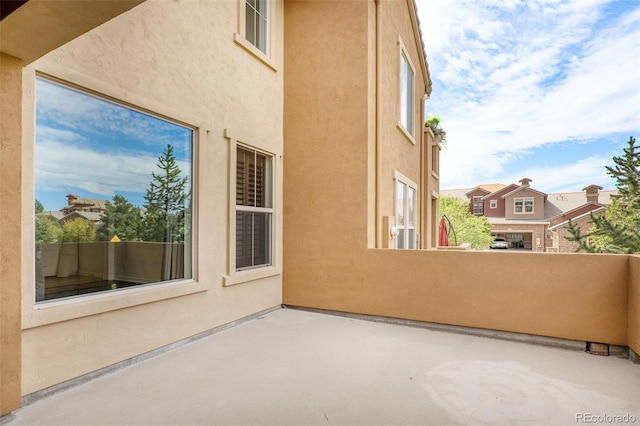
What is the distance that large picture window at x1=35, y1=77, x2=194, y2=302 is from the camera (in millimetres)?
3008

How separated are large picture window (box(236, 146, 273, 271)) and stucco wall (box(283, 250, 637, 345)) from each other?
→ 1.46m

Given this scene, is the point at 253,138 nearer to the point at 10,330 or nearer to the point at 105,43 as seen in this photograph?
the point at 105,43

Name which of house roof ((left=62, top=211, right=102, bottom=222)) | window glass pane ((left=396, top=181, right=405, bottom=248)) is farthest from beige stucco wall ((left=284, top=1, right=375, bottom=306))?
house roof ((left=62, top=211, right=102, bottom=222))

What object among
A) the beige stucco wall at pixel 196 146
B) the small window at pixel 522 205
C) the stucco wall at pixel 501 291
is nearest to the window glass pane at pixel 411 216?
the stucco wall at pixel 501 291

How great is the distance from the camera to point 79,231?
3324 millimetres

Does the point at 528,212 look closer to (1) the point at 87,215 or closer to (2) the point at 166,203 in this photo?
(2) the point at 166,203

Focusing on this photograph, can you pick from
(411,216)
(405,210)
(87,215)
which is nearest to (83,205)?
(87,215)

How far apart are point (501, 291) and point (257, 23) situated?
565 cm

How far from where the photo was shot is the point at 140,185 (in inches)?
154

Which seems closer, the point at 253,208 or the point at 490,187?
the point at 253,208

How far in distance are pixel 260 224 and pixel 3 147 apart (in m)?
3.56

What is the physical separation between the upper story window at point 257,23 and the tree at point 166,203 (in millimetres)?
2611

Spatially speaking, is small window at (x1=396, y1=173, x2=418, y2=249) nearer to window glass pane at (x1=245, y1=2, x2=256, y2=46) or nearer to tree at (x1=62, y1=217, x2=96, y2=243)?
window glass pane at (x1=245, y1=2, x2=256, y2=46)

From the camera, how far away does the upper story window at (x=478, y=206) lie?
33.7 m
